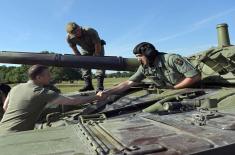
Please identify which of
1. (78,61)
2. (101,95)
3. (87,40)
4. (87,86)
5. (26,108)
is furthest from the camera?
(87,40)

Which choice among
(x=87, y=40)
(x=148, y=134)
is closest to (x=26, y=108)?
(x=148, y=134)

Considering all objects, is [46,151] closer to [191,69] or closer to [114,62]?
[191,69]

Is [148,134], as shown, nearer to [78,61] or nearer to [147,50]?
[147,50]

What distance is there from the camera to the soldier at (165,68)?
20.5ft

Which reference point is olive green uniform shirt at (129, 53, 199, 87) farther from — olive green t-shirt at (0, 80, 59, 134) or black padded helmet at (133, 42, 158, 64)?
olive green t-shirt at (0, 80, 59, 134)

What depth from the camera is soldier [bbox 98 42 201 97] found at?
6250 mm

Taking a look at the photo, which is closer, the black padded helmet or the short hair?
the short hair

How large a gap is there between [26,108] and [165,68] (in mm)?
2351

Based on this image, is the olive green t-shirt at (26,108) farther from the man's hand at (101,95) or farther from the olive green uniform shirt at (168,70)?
the olive green uniform shirt at (168,70)

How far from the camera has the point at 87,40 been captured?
31.1 feet

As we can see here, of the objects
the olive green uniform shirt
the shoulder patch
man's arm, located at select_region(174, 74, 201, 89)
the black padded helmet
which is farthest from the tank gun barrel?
man's arm, located at select_region(174, 74, 201, 89)

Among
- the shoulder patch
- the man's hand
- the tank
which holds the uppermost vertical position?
the shoulder patch

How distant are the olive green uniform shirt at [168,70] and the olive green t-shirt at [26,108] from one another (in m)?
2.06

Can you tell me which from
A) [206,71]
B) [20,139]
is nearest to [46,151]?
[20,139]
